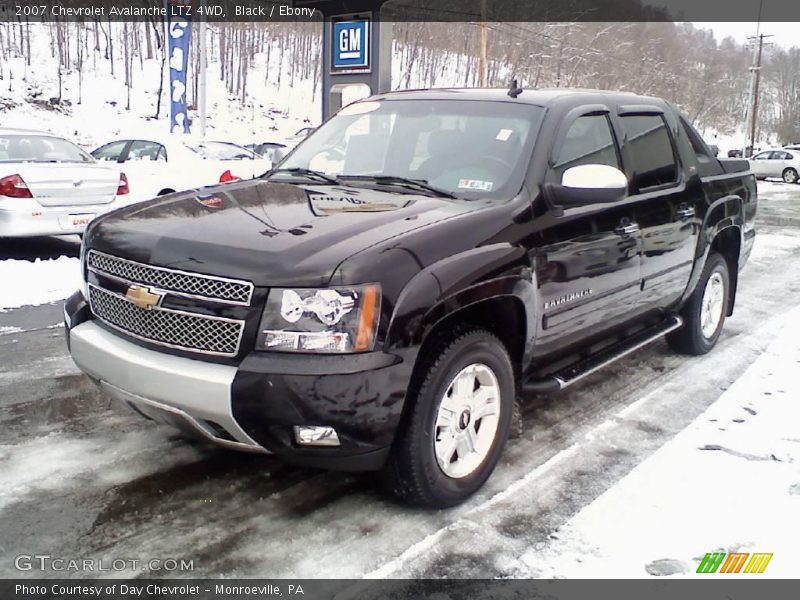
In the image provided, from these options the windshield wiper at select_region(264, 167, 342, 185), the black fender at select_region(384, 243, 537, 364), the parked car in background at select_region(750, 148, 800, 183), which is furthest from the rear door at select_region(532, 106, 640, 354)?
the parked car in background at select_region(750, 148, 800, 183)

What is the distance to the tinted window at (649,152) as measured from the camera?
4434mm

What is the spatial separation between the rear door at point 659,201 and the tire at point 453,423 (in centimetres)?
156

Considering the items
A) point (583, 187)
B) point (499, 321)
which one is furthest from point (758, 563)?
point (583, 187)

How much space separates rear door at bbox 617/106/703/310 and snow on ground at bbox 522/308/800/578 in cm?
89

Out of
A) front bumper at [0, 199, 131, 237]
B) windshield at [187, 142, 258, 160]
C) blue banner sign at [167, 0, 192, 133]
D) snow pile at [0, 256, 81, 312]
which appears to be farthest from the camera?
blue banner sign at [167, 0, 192, 133]

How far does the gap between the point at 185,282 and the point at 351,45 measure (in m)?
8.99

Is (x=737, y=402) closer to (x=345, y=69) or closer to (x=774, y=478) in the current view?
(x=774, y=478)

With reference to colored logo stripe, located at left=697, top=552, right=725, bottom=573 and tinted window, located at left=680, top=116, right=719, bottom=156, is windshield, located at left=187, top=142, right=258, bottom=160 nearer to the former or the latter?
tinted window, located at left=680, top=116, right=719, bottom=156

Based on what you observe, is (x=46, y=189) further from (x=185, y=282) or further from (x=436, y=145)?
(x=185, y=282)

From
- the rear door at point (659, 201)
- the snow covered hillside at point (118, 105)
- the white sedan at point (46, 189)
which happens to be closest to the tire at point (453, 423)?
the rear door at point (659, 201)

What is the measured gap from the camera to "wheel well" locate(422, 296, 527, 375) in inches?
123

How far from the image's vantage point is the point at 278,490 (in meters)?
3.36

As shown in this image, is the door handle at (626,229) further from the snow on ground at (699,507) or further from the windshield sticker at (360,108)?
the windshield sticker at (360,108)

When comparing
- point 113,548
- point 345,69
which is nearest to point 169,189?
point 345,69
